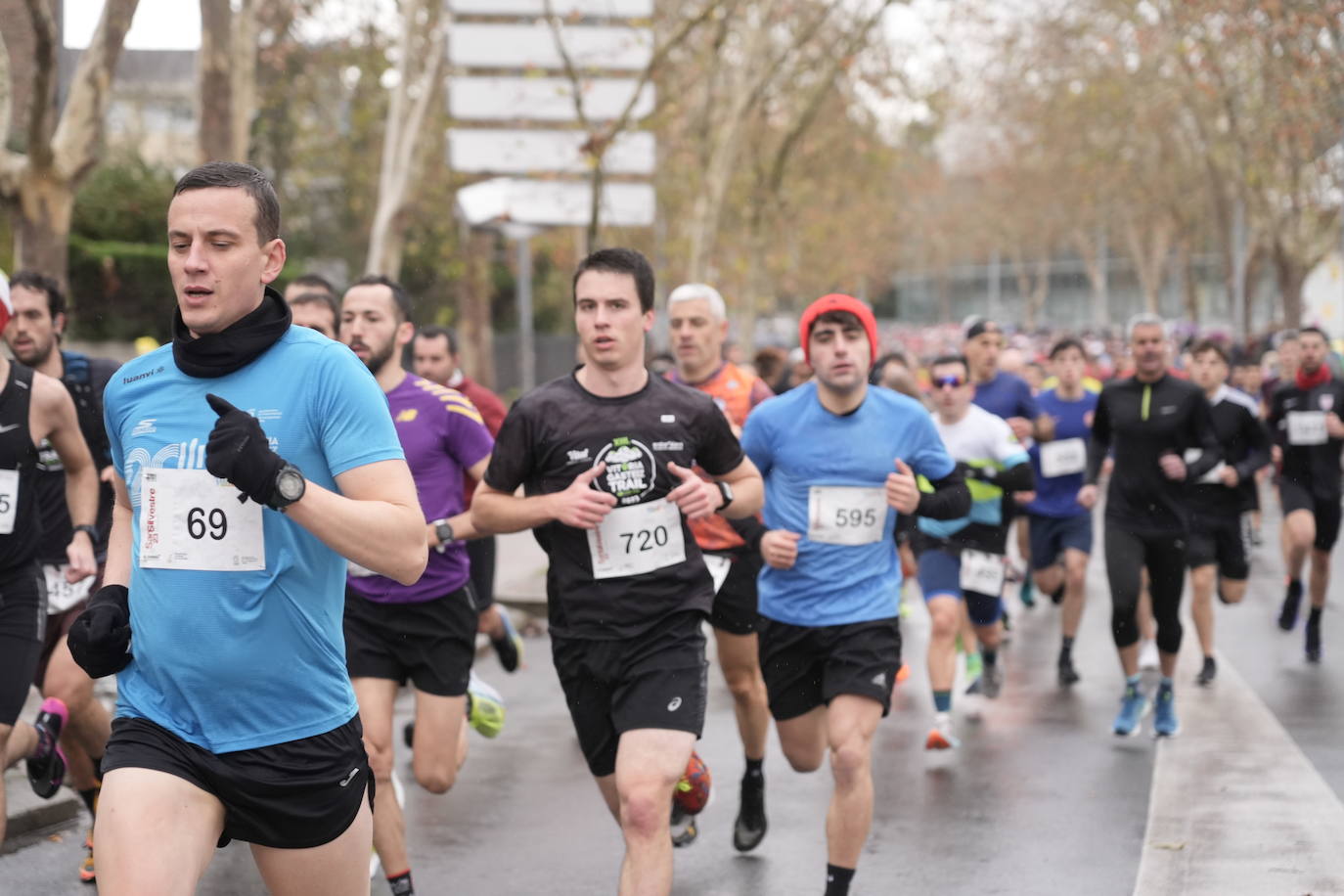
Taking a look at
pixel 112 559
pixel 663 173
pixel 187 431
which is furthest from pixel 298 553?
pixel 663 173

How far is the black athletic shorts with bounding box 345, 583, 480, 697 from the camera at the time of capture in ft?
19.7

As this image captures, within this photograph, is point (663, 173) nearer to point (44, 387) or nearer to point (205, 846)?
point (44, 387)

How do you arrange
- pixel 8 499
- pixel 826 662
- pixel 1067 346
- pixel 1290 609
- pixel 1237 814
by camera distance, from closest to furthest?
1. pixel 8 499
2. pixel 826 662
3. pixel 1237 814
4. pixel 1067 346
5. pixel 1290 609

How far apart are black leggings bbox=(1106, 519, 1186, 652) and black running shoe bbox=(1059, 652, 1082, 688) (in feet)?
4.35

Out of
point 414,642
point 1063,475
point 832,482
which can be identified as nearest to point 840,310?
point 832,482

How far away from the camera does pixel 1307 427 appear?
1162 centimetres

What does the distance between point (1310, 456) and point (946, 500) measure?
6407 millimetres

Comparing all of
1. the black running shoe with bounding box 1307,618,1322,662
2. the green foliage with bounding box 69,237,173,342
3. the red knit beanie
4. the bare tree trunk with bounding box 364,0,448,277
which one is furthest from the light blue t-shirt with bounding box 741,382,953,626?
the green foliage with bounding box 69,237,173,342

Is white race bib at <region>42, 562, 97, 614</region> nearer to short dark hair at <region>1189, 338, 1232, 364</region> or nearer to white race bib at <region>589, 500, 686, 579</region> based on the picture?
white race bib at <region>589, 500, 686, 579</region>

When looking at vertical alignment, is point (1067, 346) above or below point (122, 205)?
below

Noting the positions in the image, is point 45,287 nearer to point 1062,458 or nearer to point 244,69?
point 244,69

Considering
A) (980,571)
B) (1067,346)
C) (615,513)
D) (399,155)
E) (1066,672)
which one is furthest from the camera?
(399,155)

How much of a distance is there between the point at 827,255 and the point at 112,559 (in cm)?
5885

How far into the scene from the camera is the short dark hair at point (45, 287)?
6543mm
